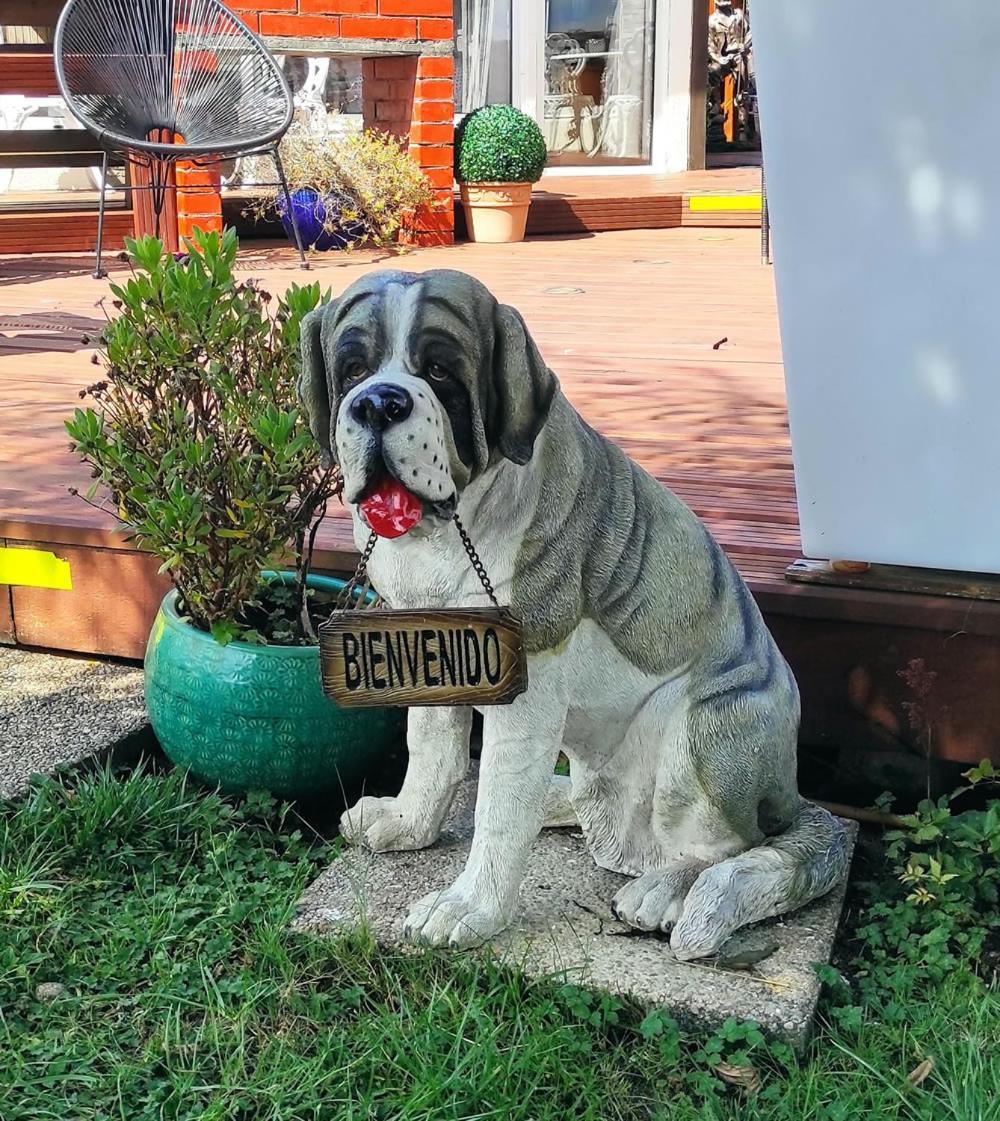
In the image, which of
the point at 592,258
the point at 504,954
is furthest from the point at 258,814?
the point at 592,258

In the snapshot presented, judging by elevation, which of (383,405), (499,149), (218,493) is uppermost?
(499,149)

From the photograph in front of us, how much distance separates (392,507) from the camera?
1.82m

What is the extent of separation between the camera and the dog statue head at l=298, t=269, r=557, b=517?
1759 millimetres

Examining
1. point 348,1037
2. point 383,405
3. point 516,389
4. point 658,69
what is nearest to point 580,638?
point 516,389

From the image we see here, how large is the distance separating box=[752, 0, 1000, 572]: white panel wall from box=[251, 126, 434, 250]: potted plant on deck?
244 inches

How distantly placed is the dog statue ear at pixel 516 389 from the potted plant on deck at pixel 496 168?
713cm

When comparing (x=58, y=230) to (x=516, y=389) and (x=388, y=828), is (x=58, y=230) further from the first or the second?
(x=516, y=389)

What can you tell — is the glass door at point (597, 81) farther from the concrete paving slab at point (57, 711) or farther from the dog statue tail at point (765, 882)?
the dog statue tail at point (765, 882)

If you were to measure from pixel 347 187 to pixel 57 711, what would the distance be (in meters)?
5.87

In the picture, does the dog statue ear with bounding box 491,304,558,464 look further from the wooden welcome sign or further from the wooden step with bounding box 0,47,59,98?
the wooden step with bounding box 0,47,59,98

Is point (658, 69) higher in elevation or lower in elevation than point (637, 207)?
higher

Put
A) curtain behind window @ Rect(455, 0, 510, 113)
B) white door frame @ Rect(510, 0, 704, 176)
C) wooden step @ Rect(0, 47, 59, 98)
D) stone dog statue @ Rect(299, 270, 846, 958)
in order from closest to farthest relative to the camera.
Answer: stone dog statue @ Rect(299, 270, 846, 958), wooden step @ Rect(0, 47, 59, 98), curtain behind window @ Rect(455, 0, 510, 113), white door frame @ Rect(510, 0, 704, 176)

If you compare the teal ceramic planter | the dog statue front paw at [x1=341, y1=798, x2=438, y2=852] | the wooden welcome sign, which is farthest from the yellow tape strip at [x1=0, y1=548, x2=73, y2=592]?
the wooden welcome sign

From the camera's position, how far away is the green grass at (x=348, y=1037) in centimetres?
191
